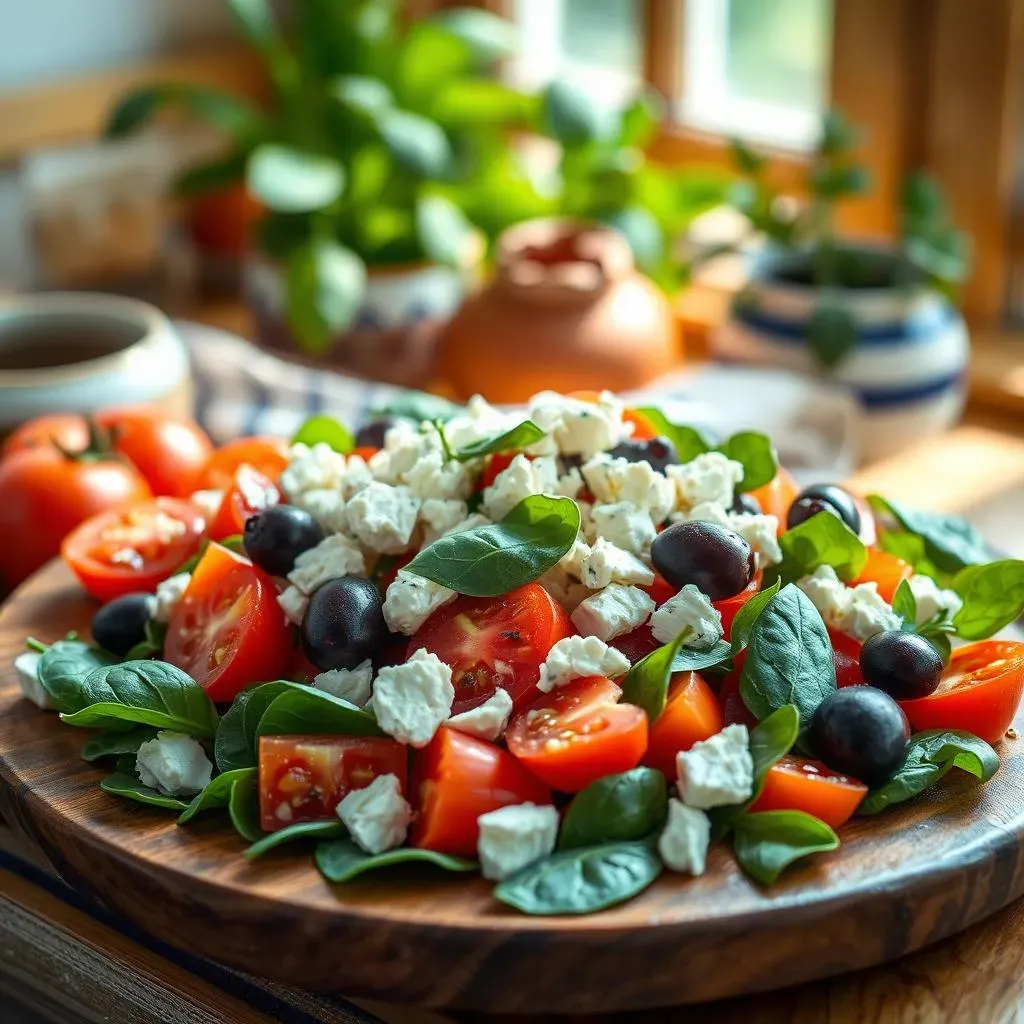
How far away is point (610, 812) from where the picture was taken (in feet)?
Answer: 2.83

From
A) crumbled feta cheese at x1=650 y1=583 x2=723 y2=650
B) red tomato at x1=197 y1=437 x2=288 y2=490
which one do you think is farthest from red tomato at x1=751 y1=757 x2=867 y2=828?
red tomato at x1=197 y1=437 x2=288 y2=490

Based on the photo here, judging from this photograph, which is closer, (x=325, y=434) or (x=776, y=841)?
(x=776, y=841)

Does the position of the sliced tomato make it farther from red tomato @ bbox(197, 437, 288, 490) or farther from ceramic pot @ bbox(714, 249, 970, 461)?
ceramic pot @ bbox(714, 249, 970, 461)

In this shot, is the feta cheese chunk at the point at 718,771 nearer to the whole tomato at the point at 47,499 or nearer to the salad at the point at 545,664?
the salad at the point at 545,664

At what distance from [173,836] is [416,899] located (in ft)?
0.55

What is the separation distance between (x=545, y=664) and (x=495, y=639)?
44mm

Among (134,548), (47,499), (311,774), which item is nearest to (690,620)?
(311,774)

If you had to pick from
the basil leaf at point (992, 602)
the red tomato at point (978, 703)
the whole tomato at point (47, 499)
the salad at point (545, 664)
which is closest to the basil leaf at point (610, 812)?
the salad at point (545, 664)

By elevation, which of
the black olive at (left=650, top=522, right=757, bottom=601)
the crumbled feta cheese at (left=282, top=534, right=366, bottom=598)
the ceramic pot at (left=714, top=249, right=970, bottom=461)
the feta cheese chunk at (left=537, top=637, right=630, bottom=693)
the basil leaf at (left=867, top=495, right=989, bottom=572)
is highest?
the black olive at (left=650, top=522, right=757, bottom=601)

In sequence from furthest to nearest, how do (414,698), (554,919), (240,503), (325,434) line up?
(325,434) < (240,503) < (414,698) < (554,919)

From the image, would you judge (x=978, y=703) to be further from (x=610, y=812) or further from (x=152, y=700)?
(x=152, y=700)

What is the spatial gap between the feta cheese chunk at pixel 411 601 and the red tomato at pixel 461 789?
97 mm

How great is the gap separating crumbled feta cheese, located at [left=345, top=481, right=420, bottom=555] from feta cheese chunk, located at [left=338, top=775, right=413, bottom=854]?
0.19 m

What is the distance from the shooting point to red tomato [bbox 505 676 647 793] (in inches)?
34.3
